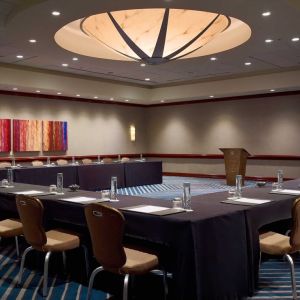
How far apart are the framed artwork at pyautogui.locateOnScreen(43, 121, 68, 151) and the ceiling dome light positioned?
3701mm

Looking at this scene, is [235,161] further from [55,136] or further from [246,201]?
[246,201]

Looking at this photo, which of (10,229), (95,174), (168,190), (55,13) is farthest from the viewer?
(168,190)

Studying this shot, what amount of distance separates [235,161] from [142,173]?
2511mm

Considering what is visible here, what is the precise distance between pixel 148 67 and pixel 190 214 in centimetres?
756

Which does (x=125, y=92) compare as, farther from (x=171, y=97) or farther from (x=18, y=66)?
(x=18, y=66)

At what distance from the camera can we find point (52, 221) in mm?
4074

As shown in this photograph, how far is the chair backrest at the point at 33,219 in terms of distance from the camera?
3.17m

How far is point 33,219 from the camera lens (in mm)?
3221

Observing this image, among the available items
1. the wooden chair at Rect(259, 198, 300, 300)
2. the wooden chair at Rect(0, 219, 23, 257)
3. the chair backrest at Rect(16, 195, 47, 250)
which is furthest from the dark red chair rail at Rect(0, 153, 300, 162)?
the wooden chair at Rect(259, 198, 300, 300)

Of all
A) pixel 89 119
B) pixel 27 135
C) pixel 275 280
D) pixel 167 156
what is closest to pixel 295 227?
pixel 275 280

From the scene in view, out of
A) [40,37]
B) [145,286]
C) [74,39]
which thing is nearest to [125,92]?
[74,39]

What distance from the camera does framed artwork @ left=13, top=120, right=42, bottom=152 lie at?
36.5ft

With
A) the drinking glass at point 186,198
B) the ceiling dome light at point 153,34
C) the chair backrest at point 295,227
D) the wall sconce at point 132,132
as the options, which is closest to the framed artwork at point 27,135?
the ceiling dome light at point 153,34

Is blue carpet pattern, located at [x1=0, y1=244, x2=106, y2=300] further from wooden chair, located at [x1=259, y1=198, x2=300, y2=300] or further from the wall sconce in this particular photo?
the wall sconce
